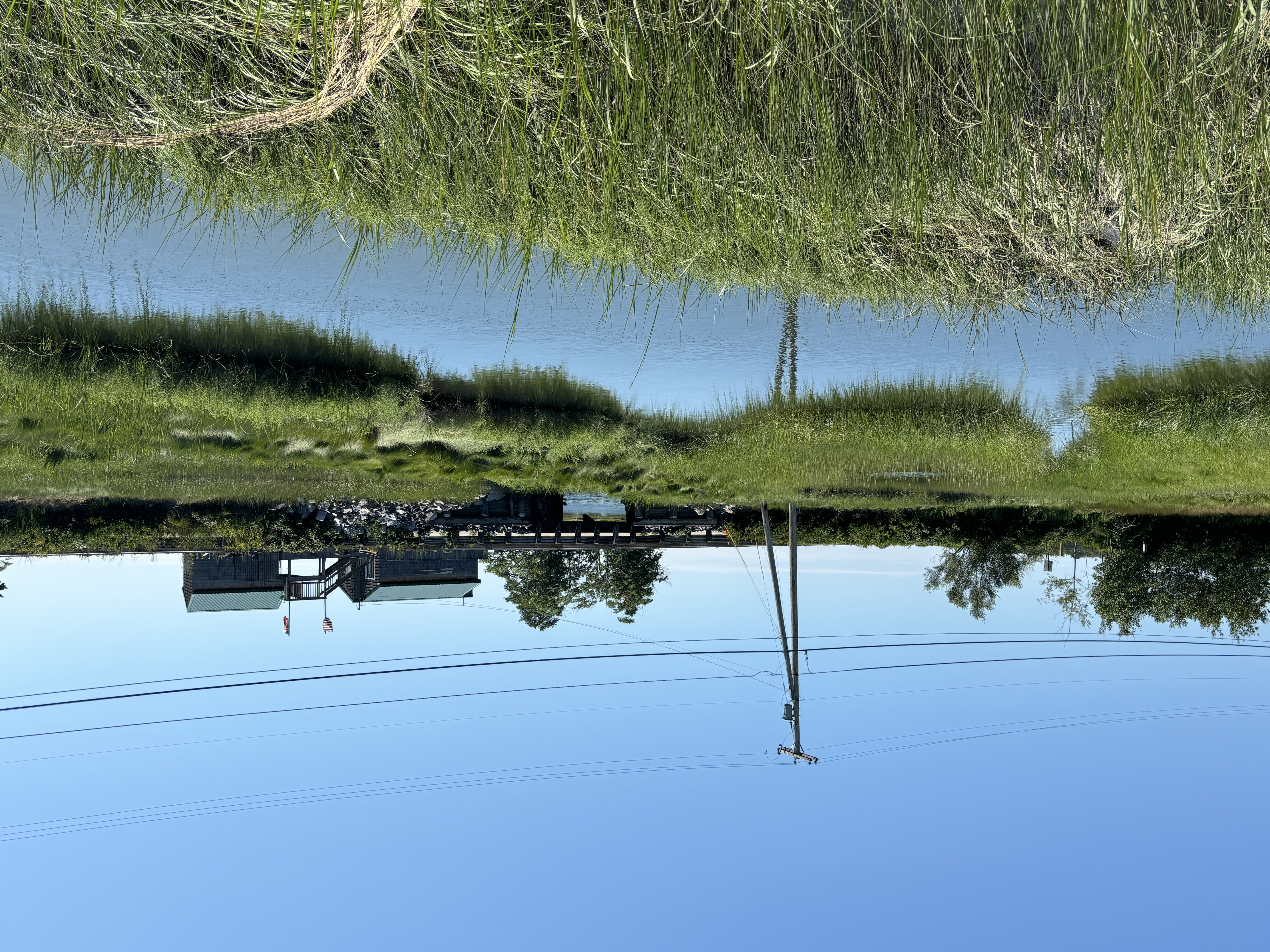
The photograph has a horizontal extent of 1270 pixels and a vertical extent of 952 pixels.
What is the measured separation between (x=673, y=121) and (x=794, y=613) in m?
3.47

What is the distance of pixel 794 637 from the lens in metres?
4.78

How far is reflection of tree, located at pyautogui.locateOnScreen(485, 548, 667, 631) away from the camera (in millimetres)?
5512

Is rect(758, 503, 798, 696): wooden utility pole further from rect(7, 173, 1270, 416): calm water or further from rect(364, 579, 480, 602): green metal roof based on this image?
rect(364, 579, 480, 602): green metal roof

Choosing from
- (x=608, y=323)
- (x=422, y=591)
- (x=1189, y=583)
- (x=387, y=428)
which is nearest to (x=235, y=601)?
(x=422, y=591)

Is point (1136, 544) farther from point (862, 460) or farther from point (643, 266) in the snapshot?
point (643, 266)

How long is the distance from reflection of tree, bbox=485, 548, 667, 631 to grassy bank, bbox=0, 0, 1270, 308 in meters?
2.85

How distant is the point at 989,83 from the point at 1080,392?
3635 millimetres

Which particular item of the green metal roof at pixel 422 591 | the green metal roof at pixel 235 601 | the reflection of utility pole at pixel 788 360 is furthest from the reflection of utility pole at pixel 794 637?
the green metal roof at pixel 235 601

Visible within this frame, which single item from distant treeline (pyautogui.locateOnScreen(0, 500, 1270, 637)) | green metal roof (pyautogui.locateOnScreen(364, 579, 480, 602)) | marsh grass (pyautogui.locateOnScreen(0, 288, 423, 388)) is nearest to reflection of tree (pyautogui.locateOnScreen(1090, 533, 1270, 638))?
distant treeline (pyautogui.locateOnScreen(0, 500, 1270, 637))

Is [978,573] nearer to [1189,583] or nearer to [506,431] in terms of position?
[1189,583]

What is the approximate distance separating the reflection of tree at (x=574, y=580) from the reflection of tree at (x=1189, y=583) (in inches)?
162

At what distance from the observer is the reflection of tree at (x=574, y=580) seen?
5512 millimetres

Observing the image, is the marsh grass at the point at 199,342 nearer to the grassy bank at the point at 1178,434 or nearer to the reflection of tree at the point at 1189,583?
the grassy bank at the point at 1178,434

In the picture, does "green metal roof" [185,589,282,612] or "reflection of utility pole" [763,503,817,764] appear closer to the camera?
"reflection of utility pole" [763,503,817,764]
